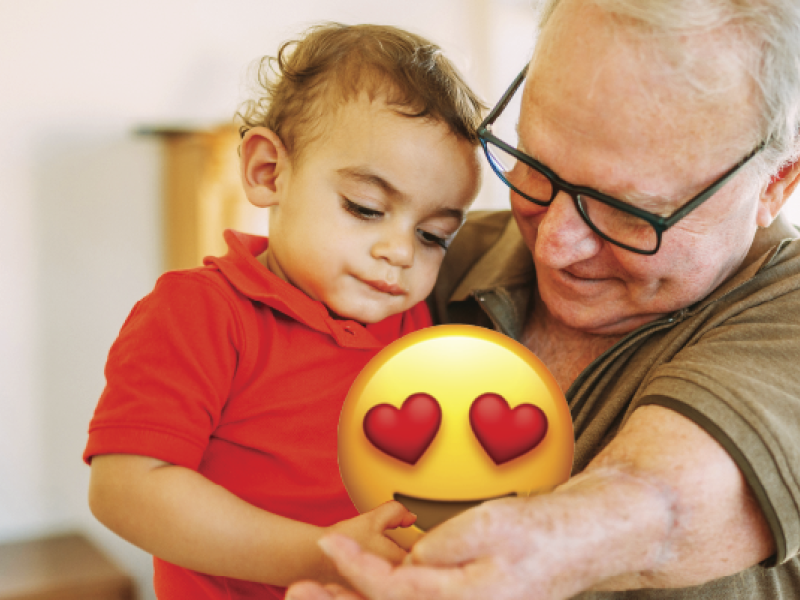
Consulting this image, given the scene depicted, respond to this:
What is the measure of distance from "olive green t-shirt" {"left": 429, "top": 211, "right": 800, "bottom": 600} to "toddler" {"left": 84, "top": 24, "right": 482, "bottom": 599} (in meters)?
0.23

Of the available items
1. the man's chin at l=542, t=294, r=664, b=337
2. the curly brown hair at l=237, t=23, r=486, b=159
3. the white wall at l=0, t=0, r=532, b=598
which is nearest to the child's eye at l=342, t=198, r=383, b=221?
the curly brown hair at l=237, t=23, r=486, b=159

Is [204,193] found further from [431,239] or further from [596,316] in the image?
[596,316]

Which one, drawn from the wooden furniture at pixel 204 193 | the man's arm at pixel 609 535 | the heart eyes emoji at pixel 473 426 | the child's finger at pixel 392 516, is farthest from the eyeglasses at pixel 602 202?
the wooden furniture at pixel 204 193

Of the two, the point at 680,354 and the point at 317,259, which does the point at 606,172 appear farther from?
the point at 317,259

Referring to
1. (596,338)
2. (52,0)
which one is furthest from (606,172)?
(52,0)

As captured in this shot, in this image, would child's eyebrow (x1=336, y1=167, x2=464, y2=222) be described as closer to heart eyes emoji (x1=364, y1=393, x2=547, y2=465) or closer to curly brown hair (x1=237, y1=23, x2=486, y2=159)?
curly brown hair (x1=237, y1=23, x2=486, y2=159)

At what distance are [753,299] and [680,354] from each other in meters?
0.16

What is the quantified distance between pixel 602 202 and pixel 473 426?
45cm

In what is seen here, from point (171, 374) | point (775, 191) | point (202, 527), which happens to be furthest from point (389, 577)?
point (775, 191)

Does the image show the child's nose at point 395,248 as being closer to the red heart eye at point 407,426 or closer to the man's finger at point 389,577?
the red heart eye at point 407,426

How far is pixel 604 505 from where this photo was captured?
0.72m

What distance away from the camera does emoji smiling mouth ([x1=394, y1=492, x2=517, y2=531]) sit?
2.56ft

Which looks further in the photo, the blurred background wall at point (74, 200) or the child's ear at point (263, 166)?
the blurred background wall at point (74, 200)

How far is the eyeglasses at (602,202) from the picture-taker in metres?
1.04
